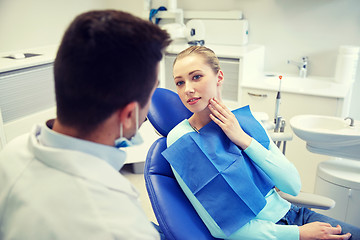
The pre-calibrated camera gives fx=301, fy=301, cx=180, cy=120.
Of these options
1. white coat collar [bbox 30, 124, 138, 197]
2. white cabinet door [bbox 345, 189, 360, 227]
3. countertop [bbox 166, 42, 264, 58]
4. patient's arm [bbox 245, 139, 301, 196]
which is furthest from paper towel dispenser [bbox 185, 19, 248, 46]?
white coat collar [bbox 30, 124, 138, 197]

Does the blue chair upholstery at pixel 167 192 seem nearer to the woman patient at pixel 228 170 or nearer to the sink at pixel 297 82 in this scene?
the woman patient at pixel 228 170

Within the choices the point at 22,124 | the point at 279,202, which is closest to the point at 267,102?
the point at 279,202

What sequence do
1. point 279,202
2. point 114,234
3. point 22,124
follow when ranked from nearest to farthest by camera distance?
point 114,234 → point 279,202 → point 22,124

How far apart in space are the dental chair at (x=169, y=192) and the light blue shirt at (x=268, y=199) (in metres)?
0.04

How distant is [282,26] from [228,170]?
1.98 meters

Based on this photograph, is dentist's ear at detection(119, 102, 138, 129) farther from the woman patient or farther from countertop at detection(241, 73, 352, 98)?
countertop at detection(241, 73, 352, 98)

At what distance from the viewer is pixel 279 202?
1232mm

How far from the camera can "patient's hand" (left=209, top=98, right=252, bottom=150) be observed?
3.84 ft

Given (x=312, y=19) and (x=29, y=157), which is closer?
(x=29, y=157)

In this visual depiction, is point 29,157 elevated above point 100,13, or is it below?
below

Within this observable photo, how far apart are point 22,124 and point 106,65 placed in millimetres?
1951

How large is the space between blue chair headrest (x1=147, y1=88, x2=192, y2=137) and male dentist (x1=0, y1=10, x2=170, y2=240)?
0.61m

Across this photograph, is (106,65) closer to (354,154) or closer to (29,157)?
(29,157)

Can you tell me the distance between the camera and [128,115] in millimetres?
701
